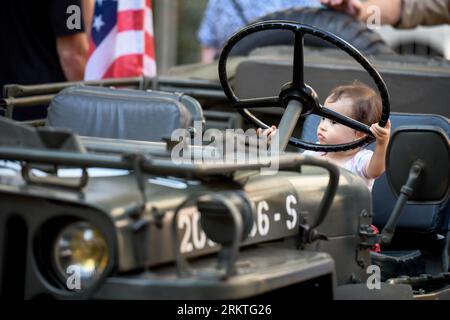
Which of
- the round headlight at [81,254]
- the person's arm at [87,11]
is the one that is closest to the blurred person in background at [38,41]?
the person's arm at [87,11]

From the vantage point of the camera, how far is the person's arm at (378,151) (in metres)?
3.74

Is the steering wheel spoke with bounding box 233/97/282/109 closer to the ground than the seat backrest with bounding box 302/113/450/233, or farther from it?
farther from it

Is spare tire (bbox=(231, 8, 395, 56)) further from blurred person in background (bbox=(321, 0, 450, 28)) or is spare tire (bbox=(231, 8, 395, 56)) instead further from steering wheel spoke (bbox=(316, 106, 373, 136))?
steering wheel spoke (bbox=(316, 106, 373, 136))

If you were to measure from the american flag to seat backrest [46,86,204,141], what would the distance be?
2155 mm

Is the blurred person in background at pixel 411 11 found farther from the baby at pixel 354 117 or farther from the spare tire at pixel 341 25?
the baby at pixel 354 117

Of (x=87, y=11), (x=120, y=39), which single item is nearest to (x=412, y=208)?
(x=87, y=11)

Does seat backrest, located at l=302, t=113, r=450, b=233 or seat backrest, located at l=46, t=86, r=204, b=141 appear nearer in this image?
seat backrest, located at l=46, t=86, r=204, b=141

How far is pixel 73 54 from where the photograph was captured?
230 inches

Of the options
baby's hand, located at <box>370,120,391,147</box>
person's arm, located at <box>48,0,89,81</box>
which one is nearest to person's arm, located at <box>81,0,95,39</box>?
person's arm, located at <box>48,0,89,81</box>

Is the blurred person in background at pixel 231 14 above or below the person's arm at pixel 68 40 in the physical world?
above

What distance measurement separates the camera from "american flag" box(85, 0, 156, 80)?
658 centimetres

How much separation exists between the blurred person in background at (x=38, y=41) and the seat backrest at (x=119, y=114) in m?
1.17

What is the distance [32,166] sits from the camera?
3.06m

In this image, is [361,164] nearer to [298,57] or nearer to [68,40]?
[298,57]
